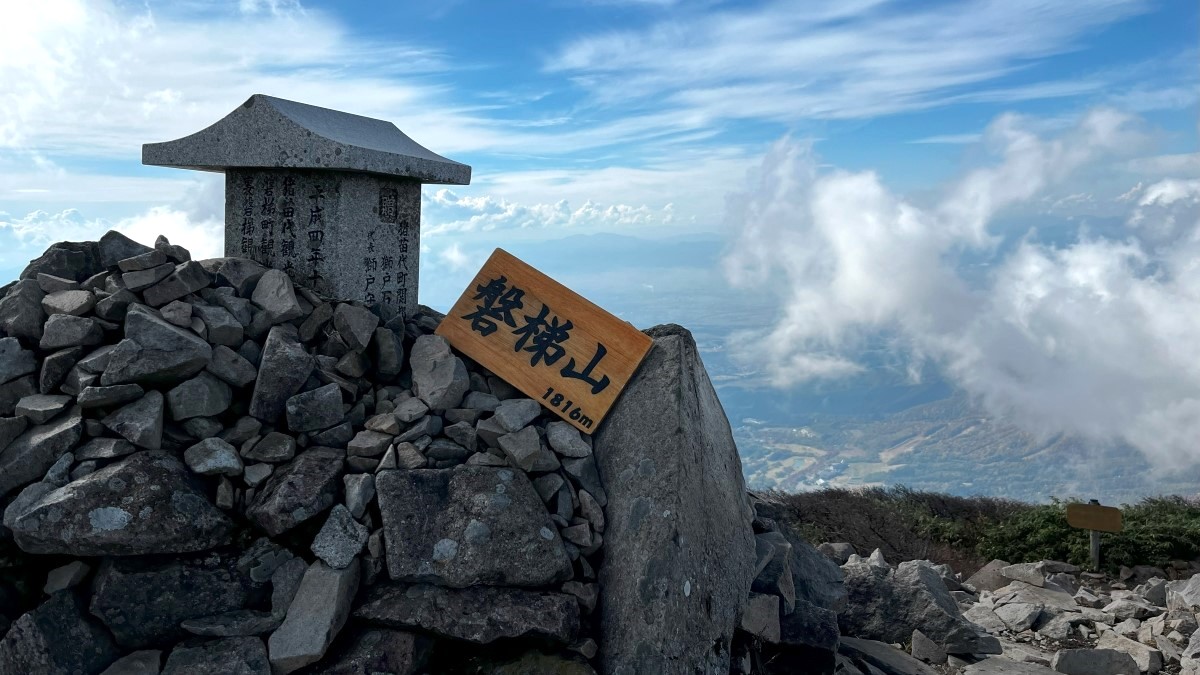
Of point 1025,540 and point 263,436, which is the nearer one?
point 263,436

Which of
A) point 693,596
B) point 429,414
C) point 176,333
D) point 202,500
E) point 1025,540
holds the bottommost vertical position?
point 1025,540

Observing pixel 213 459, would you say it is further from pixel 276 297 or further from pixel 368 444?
pixel 276 297

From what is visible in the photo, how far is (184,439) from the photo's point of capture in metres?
6.83

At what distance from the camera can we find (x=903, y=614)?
9562mm

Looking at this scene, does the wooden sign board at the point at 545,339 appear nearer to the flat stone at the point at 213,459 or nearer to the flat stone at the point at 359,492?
the flat stone at the point at 359,492

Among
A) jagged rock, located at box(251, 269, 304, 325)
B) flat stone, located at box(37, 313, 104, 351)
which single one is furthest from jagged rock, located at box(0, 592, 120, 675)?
jagged rock, located at box(251, 269, 304, 325)

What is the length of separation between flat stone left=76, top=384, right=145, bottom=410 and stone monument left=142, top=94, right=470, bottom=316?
1.94 m

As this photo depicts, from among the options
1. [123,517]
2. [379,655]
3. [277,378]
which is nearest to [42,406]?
[123,517]

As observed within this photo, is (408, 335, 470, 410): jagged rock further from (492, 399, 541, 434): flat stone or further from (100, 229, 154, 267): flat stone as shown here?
(100, 229, 154, 267): flat stone

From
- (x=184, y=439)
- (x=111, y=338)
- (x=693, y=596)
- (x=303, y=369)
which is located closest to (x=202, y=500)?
(x=184, y=439)

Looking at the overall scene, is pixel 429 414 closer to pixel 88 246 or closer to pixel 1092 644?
pixel 88 246

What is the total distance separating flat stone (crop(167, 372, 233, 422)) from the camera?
6.82 m

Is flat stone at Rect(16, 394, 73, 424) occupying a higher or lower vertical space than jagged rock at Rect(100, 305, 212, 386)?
lower

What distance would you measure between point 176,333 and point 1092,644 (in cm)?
999
